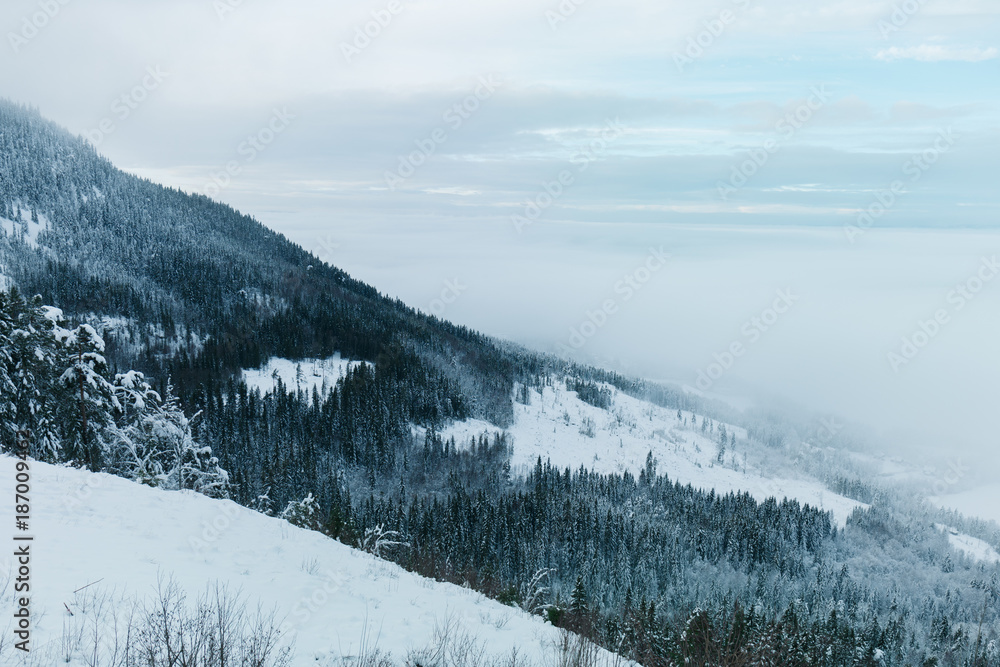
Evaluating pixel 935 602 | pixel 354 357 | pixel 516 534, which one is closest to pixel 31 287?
pixel 354 357

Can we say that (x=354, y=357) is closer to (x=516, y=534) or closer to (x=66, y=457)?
(x=516, y=534)

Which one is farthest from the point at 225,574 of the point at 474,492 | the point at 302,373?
the point at 302,373

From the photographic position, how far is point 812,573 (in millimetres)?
119438

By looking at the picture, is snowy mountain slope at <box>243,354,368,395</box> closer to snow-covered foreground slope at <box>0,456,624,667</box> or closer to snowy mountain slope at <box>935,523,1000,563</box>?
snow-covered foreground slope at <box>0,456,624,667</box>

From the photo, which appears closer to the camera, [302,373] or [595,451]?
[302,373]

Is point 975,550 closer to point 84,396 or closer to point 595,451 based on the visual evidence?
point 595,451

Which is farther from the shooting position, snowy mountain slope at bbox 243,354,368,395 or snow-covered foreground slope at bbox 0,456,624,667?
snowy mountain slope at bbox 243,354,368,395

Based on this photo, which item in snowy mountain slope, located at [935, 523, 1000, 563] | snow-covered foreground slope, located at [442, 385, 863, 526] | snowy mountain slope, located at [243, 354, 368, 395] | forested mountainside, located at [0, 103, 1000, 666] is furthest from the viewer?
snowy mountain slope, located at [935, 523, 1000, 563]

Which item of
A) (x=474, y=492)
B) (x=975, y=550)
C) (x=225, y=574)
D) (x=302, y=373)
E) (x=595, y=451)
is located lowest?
(x=474, y=492)

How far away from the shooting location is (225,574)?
15375 millimetres

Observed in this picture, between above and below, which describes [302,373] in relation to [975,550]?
above

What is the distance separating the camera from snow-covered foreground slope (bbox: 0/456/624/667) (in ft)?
39.5

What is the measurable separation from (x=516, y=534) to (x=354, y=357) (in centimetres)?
7749

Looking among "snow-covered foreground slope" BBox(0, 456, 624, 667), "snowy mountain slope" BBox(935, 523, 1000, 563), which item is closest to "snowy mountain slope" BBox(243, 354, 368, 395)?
"snow-covered foreground slope" BBox(0, 456, 624, 667)
